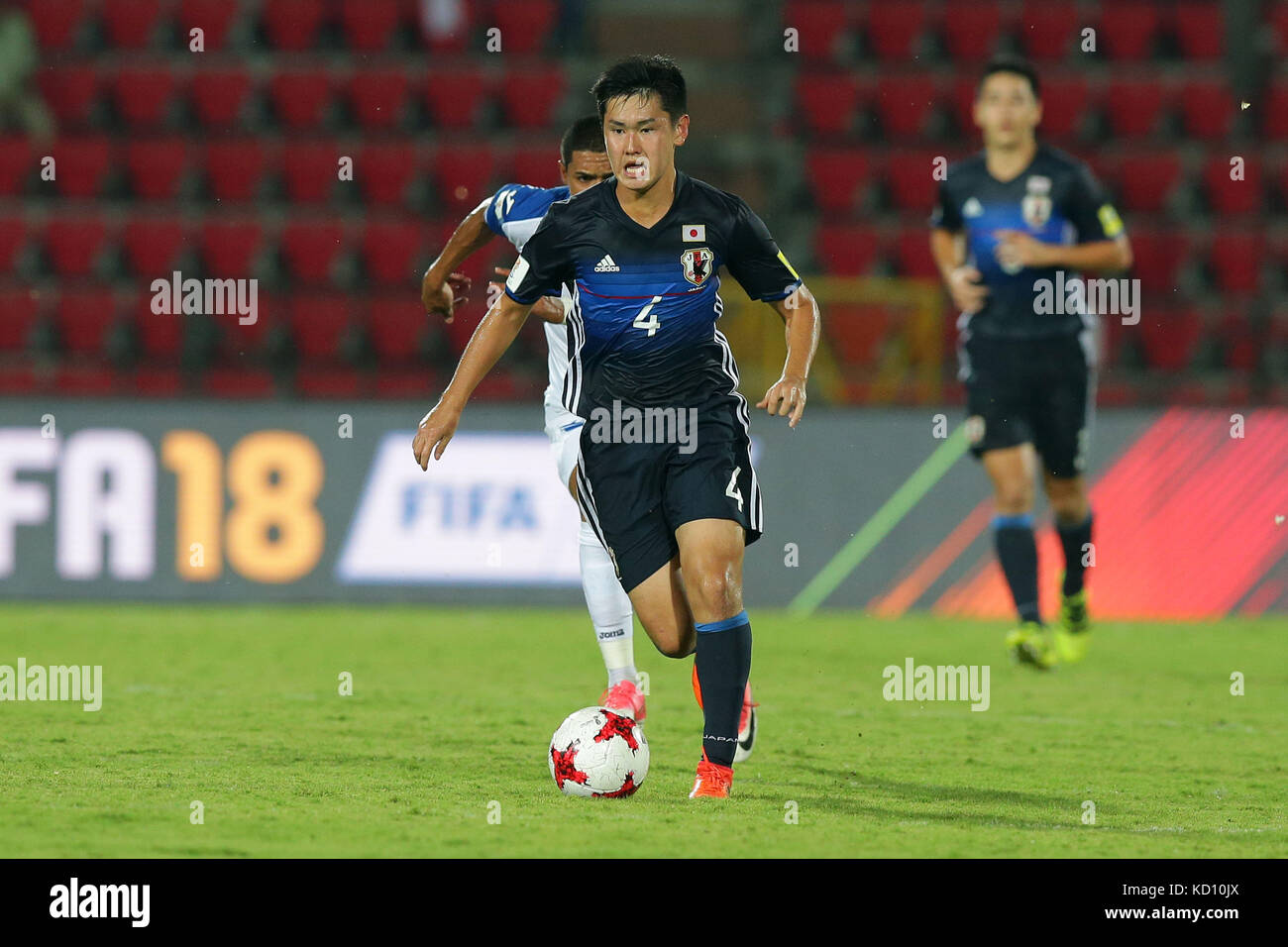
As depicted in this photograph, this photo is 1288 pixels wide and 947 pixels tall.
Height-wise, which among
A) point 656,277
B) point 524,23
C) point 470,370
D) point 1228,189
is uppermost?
point 524,23

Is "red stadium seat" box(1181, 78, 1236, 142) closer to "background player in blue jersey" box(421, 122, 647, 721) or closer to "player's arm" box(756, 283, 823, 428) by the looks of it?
"background player in blue jersey" box(421, 122, 647, 721)

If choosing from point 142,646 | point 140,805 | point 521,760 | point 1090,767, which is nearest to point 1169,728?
point 1090,767

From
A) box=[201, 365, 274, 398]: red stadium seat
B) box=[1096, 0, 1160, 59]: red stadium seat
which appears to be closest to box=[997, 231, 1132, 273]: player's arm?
box=[201, 365, 274, 398]: red stadium seat

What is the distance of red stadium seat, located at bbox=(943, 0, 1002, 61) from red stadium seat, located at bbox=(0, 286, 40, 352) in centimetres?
728

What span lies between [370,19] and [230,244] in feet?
8.65

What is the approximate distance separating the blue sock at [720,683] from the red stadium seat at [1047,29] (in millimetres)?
10911

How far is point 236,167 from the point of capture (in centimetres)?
1395

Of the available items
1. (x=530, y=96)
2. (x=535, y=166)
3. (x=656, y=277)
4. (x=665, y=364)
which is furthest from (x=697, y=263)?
(x=530, y=96)

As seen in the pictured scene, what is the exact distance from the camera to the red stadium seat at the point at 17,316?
13023 millimetres

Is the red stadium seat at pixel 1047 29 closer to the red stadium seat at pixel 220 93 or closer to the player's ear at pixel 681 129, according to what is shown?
the red stadium seat at pixel 220 93

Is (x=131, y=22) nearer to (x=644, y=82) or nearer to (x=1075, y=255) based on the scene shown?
(x=1075, y=255)

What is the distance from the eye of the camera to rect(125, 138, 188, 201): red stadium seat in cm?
1404

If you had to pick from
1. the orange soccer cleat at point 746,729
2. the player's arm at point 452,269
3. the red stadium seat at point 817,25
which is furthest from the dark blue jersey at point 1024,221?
the red stadium seat at point 817,25
